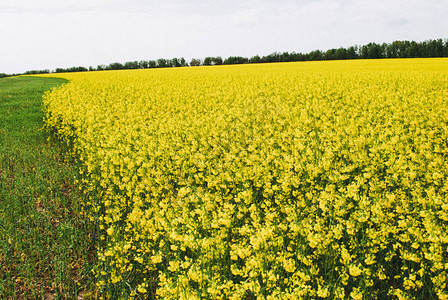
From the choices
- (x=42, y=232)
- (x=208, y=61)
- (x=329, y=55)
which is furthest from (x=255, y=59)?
(x=42, y=232)

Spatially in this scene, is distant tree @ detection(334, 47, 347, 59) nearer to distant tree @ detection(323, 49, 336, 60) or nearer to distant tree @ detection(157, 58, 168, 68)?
distant tree @ detection(323, 49, 336, 60)

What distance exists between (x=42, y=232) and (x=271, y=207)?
4868mm

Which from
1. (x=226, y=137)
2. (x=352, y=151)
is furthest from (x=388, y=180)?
(x=226, y=137)

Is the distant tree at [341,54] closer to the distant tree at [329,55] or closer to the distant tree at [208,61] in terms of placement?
the distant tree at [329,55]

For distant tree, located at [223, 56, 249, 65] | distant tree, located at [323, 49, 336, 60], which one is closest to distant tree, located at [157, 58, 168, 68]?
distant tree, located at [223, 56, 249, 65]

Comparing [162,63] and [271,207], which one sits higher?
[162,63]

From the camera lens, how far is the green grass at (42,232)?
17.4 feet

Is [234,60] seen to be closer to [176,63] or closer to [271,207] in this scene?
[176,63]

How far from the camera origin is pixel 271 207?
5.77m

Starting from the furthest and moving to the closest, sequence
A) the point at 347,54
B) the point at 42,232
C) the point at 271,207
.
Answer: the point at 347,54, the point at 42,232, the point at 271,207

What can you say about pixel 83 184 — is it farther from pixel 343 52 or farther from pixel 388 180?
pixel 343 52

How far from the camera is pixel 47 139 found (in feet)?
43.0

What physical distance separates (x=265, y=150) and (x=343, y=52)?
87582 mm

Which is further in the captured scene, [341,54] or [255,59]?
[255,59]
